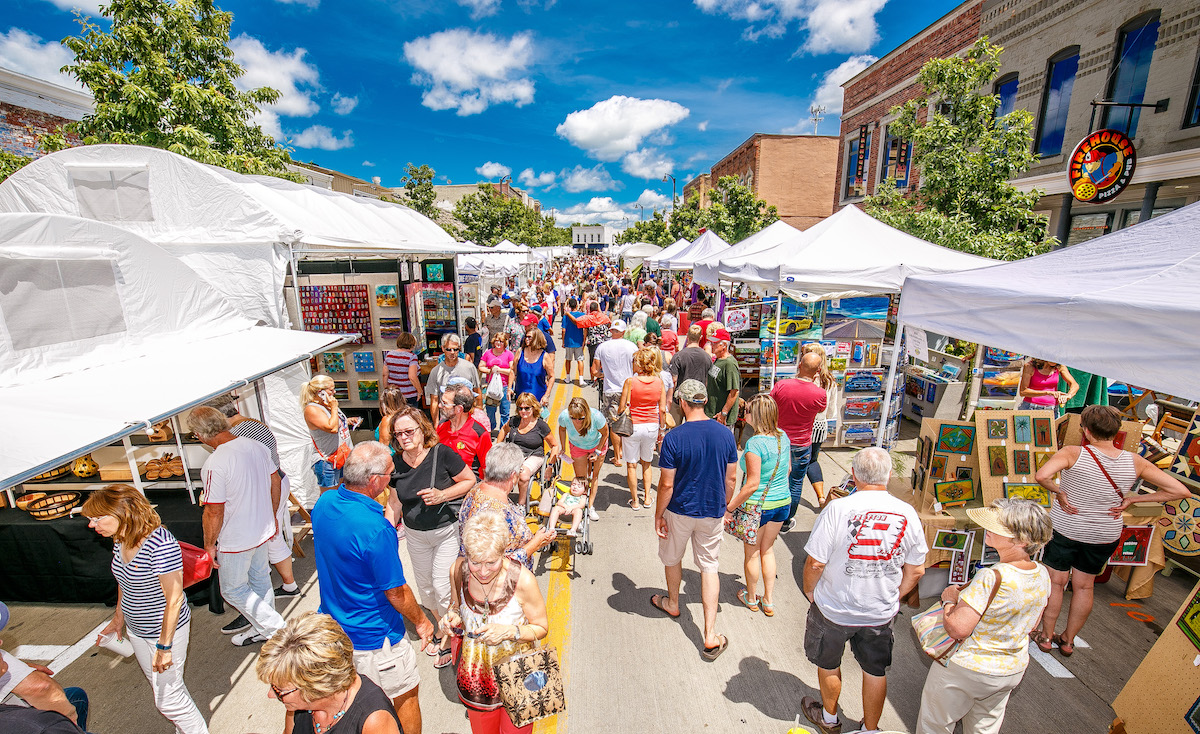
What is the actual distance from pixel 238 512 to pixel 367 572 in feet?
5.40

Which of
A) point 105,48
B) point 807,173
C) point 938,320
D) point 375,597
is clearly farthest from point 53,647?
point 807,173

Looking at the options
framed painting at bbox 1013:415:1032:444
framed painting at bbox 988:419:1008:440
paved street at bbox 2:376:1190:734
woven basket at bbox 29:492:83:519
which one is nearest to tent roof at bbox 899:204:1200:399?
framed painting at bbox 988:419:1008:440

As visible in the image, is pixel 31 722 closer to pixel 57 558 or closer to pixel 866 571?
pixel 57 558

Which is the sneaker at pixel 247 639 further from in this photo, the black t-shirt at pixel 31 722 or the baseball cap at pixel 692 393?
the baseball cap at pixel 692 393

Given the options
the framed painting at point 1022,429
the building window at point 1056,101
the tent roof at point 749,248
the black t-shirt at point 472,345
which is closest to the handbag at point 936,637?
the framed painting at point 1022,429

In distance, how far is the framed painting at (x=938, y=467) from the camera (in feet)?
15.3

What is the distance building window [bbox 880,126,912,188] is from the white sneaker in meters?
22.0

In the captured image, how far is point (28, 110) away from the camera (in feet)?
52.0

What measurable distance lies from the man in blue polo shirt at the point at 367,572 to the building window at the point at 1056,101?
58.8 feet

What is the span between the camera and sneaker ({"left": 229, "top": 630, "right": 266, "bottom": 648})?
13.2 feet

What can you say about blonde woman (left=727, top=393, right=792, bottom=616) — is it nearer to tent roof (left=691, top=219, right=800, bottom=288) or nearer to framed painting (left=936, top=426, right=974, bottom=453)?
framed painting (left=936, top=426, right=974, bottom=453)

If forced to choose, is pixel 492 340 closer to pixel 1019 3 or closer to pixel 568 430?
pixel 568 430

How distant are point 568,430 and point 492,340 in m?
2.38

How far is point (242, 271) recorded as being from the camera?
5.64m
